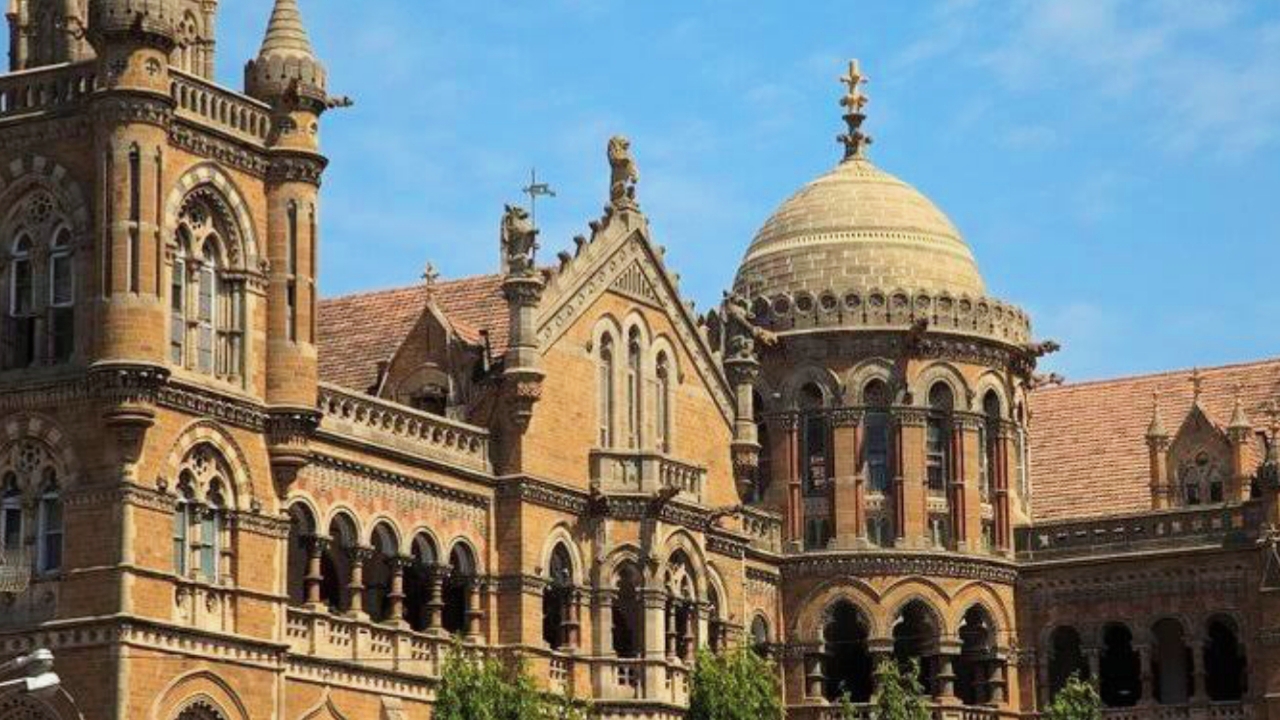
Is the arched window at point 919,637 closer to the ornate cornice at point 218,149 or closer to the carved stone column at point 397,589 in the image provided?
the carved stone column at point 397,589

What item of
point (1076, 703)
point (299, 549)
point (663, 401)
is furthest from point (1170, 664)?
point (299, 549)

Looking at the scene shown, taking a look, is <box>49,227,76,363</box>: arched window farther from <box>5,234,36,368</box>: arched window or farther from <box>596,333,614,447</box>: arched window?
<box>596,333,614,447</box>: arched window

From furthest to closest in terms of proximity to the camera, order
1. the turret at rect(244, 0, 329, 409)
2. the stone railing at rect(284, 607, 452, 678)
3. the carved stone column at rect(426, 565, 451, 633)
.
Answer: the carved stone column at rect(426, 565, 451, 633), the stone railing at rect(284, 607, 452, 678), the turret at rect(244, 0, 329, 409)

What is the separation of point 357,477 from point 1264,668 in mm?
27456

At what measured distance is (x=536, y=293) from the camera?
76.4 meters

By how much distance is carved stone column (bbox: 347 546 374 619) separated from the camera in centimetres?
7044

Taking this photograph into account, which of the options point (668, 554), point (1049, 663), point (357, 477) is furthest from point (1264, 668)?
point (357, 477)

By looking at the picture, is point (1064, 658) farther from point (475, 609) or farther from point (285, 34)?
point (285, 34)

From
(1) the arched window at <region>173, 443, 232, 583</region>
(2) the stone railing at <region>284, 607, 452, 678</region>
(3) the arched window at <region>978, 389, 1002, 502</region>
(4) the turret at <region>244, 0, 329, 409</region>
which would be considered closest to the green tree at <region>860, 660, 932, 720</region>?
(3) the arched window at <region>978, 389, 1002, 502</region>

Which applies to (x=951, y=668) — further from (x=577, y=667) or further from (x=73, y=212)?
(x=73, y=212)

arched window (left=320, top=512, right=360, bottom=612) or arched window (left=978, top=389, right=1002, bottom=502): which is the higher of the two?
arched window (left=978, top=389, right=1002, bottom=502)

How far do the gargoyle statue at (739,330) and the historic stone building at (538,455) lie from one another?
13 cm

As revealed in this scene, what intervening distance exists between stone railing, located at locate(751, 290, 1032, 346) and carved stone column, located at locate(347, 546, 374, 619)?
2112cm

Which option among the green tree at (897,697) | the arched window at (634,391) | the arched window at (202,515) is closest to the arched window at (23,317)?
the arched window at (202,515)
